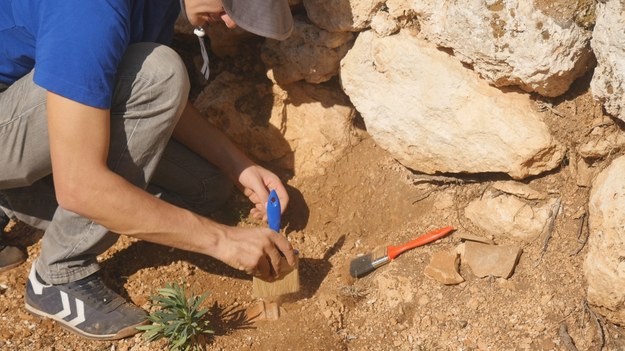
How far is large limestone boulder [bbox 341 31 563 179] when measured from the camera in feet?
9.08

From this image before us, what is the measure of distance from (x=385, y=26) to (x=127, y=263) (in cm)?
153

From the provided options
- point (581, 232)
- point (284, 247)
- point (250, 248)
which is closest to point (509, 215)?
point (581, 232)

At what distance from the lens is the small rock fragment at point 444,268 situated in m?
2.86

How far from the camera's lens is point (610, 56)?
2418mm

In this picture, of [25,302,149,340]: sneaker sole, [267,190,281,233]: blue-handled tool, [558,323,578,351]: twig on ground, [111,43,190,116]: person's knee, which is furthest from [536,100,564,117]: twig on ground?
[25,302,149,340]: sneaker sole

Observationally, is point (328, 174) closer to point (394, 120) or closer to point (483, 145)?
point (394, 120)

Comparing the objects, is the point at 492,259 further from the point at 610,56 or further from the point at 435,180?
the point at 610,56

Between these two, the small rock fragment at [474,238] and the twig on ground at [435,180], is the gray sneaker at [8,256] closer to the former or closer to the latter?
the twig on ground at [435,180]

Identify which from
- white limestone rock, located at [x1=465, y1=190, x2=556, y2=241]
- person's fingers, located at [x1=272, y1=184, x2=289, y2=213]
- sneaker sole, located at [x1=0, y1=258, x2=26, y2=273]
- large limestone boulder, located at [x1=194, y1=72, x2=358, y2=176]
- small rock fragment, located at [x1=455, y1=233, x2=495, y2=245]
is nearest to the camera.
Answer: white limestone rock, located at [x1=465, y1=190, x2=556, y2=241]

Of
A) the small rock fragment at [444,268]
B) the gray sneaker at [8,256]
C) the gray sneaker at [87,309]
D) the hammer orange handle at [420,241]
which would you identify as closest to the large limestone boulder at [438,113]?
the hammer orange handle at [420,241]

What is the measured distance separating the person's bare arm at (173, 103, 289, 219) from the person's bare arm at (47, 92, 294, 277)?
501 mm

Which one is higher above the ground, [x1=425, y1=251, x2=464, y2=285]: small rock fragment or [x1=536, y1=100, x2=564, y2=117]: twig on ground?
[x1=536, y1=100, x2=564, y2=117]: twig on ground

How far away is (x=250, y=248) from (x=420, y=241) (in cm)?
79

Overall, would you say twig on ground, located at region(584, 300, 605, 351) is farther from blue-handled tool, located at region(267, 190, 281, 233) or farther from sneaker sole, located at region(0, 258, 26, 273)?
sneaker sole, located at region(0, 258, 26, 273)
